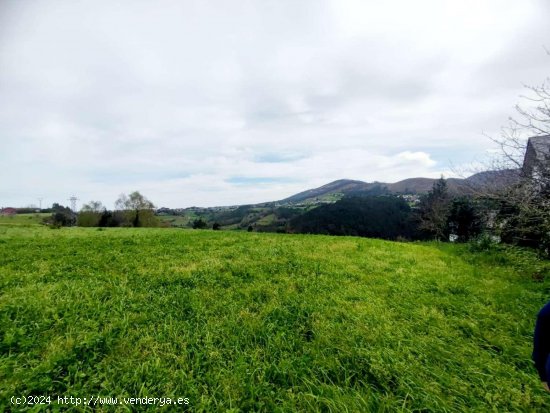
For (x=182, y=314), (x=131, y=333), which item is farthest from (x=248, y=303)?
(x=131, y=333)

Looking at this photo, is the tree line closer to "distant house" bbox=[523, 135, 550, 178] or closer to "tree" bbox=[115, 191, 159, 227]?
"tree" bbox=[115, 191, 159, 227]

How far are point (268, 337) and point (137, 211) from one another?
251 feet

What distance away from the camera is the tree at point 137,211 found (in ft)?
235

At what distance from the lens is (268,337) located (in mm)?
4852

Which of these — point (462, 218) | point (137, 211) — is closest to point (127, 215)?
point (137, 211)

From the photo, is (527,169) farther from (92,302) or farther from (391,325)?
(92,302)

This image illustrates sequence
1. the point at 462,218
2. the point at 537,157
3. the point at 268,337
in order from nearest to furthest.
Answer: the point at 268,337 → the point at 537,157 → the point at 462,218

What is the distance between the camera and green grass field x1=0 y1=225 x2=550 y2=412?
356cm

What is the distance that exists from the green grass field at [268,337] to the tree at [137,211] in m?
68.1

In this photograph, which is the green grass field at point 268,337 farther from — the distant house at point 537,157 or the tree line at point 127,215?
the tree line at point 127,215

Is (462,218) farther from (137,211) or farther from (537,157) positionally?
(137,211)

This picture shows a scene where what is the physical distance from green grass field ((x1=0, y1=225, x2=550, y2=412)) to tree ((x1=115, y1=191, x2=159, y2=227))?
68.1 m

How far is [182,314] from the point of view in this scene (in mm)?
5621

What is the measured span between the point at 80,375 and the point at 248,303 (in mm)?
3476
